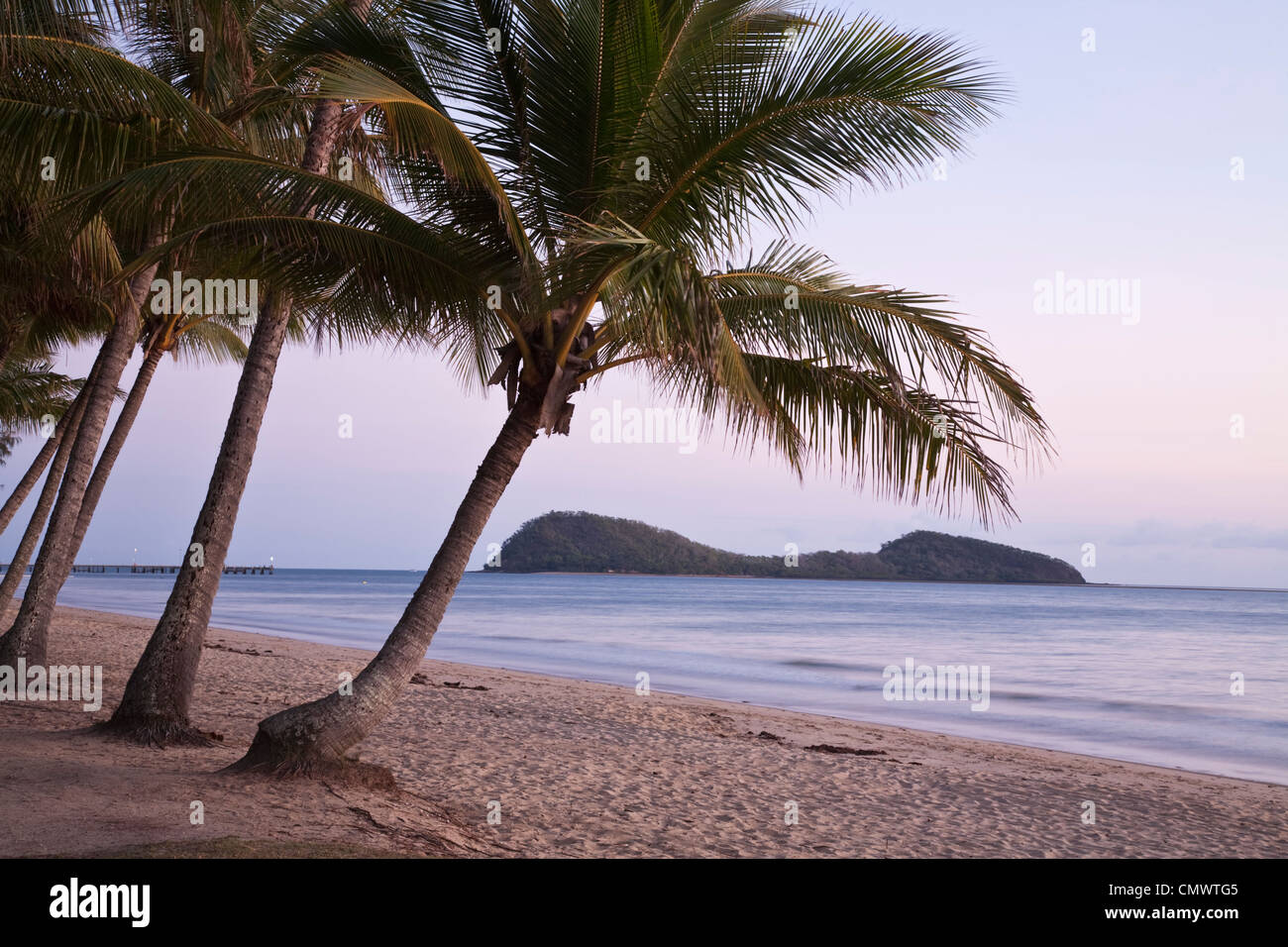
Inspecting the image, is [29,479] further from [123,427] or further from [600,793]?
[600,793]

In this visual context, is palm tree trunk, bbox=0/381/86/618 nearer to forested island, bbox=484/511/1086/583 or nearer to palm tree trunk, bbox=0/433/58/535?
palm tree trunk, bbox=0/433/58/535

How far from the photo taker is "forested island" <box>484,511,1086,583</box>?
106750 millimetres

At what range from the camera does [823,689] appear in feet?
67.8

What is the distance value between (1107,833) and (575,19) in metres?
7.18

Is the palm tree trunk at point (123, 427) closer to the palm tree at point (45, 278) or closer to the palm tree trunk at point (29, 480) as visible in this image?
the palm tree at point (45, 278)

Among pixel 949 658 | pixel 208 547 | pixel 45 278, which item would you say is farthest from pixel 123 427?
pixel 949 658

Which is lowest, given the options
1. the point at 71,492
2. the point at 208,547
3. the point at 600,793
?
the point at 600,793

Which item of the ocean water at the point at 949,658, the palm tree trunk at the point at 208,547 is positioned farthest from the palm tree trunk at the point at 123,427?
the ocean water at the point at 949,658

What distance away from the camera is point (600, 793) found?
7793 millimetres

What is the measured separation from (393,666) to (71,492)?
17.9ft

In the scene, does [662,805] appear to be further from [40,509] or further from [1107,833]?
[40,509]

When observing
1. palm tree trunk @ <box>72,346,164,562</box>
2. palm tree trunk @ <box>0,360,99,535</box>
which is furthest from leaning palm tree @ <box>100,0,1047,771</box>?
palm tree trunk @ <box>0,360,99,535</box>

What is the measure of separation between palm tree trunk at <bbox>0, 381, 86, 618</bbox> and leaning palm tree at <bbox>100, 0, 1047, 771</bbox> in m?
7.47
